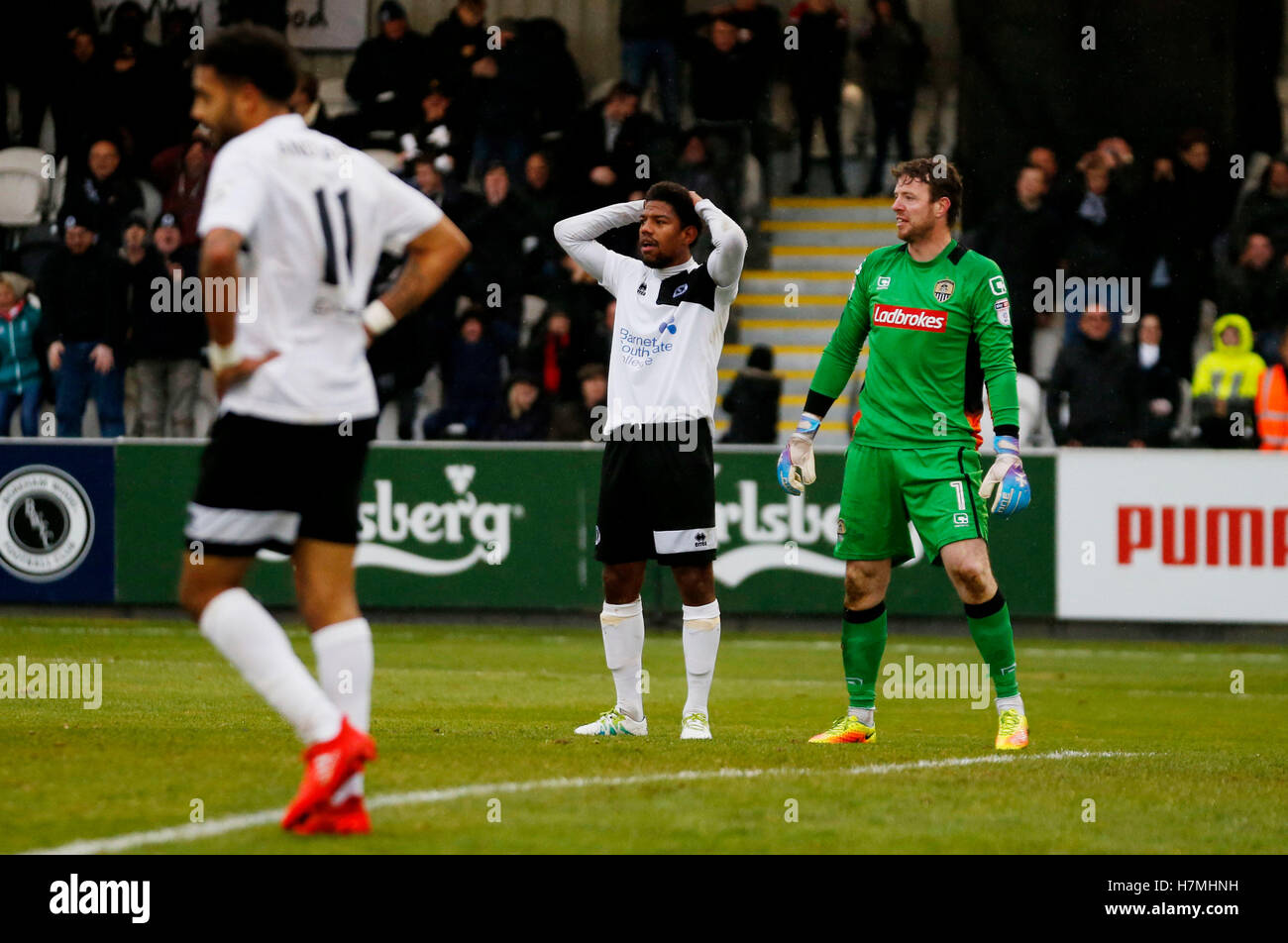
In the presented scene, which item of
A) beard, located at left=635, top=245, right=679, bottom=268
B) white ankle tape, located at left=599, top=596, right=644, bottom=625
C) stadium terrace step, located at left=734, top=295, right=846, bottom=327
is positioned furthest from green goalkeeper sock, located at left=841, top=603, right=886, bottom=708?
stadium terrace step, located at left=734, top=295, right=846, bottom=327

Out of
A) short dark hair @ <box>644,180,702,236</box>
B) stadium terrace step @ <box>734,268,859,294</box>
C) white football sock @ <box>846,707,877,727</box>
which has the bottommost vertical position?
white football sock @ <box>846,707,877,727</box>

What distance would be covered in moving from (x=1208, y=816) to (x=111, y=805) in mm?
3495

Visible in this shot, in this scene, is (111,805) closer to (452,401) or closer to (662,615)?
(662,615)

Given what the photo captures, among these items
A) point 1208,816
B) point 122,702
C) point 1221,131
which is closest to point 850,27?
point 1221,131

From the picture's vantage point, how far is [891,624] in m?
15.3

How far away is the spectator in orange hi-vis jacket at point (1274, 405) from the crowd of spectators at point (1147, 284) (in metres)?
Result: 0.03

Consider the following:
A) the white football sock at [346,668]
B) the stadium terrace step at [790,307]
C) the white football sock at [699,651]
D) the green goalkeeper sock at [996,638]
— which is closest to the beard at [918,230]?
the green goalkeeper sock at [996,638]

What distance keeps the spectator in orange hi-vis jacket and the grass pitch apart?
13.3ft

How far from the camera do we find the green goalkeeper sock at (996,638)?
27.4 ft

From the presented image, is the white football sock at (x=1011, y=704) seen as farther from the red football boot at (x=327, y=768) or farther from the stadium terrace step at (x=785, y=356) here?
the stadium terrace step at (x=785, y=356)

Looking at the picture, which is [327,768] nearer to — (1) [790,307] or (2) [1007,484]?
(2) [1007,484]

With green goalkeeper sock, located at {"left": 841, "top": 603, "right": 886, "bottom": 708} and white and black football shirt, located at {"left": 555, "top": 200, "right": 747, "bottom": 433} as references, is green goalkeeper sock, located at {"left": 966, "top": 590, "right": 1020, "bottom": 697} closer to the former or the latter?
green goalkeeper sock, located at {"left": 841, "top": 603, "right": 886, "bottom": 708}

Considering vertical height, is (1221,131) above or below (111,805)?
above

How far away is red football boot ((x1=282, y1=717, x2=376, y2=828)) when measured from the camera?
530 cm
